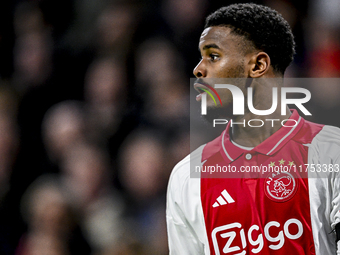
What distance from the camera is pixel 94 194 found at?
160 cm

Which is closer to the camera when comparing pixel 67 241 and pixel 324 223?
pixel 324 223

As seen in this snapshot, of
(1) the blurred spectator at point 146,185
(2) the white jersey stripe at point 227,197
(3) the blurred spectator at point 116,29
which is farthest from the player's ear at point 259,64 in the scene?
(3) the blurred spectator at point 116,29

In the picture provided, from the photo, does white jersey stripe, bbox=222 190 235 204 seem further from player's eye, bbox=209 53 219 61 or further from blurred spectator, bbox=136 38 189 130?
blurred spectator, bbox=136 38 189 130

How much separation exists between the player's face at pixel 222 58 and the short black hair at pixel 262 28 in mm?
30

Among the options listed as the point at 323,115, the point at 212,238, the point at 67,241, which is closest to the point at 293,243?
the point at 212,238

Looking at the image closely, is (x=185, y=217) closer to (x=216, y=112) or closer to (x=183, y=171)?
(x=183, y=171)

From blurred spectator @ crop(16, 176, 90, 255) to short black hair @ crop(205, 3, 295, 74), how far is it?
107cm

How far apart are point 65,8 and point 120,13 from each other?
12.3 inches

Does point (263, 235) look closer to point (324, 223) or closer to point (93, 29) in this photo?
point (324, 223)

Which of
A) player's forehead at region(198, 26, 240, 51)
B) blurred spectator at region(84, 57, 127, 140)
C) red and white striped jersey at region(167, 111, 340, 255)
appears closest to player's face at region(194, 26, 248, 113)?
player's forehead at region(198, 26, 240, 51)

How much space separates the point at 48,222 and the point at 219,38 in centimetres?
115

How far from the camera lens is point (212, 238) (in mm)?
981

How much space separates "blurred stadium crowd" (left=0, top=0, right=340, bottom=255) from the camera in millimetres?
1477

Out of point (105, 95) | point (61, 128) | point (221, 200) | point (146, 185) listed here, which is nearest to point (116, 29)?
point (105, 95)
